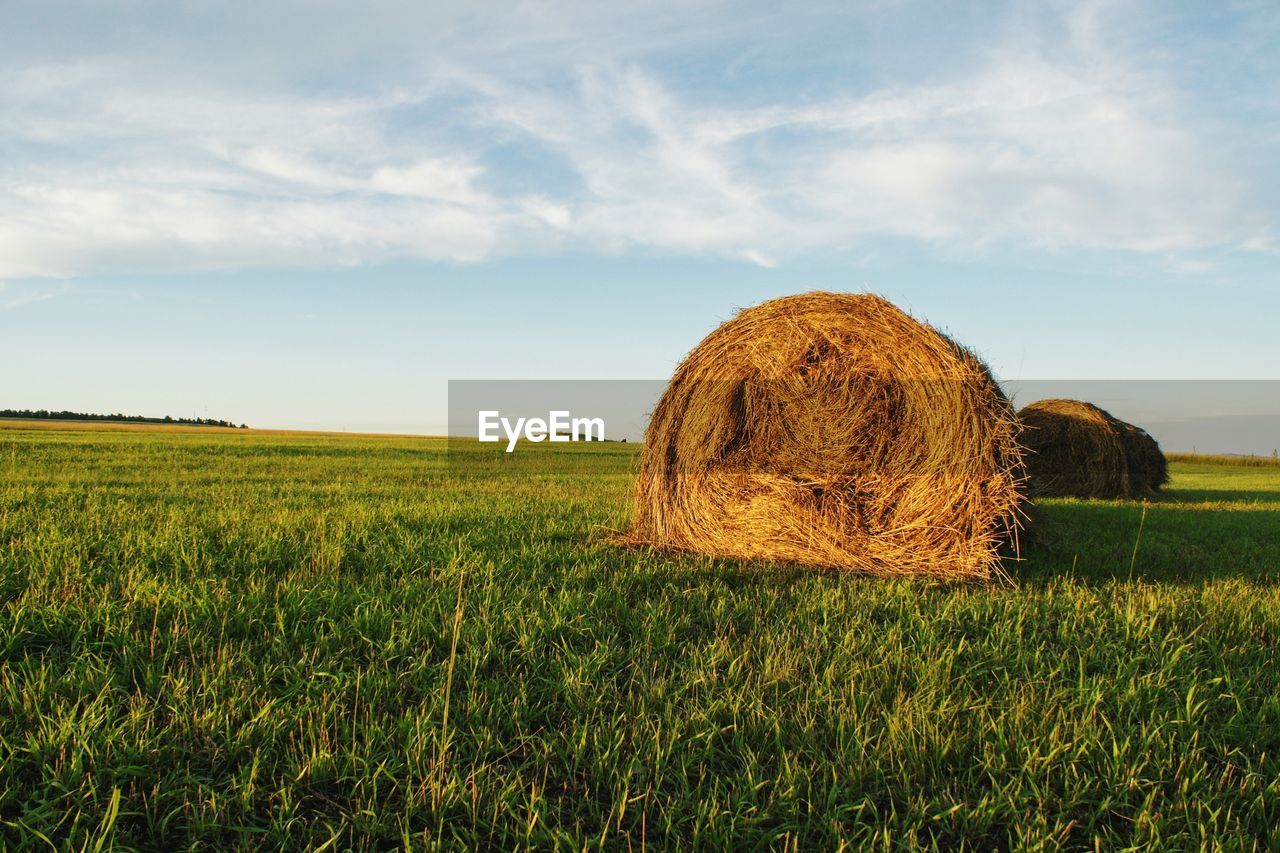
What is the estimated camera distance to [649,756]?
8.26ft

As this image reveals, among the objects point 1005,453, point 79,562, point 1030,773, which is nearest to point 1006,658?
point 1030,773

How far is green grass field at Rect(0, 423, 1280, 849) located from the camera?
2.27m

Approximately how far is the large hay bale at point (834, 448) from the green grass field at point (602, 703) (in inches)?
21.0

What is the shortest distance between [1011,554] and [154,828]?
239 inches

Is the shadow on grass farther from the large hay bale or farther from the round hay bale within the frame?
the round hay bale

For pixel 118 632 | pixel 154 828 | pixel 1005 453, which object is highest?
pixel 1005 453

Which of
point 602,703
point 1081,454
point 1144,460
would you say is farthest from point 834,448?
point 1144,460

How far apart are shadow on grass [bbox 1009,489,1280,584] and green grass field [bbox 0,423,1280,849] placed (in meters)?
0.56

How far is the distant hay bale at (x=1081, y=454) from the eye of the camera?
14.3m

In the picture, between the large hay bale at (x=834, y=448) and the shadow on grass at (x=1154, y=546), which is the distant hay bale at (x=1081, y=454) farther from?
the large hay bale at (x=834, y=448)

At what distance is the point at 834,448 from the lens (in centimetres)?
621

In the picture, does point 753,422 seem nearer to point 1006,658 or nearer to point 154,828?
point 1006,658

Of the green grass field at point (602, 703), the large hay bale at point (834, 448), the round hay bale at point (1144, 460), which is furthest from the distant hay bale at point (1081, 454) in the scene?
the green grass field at point (602, 703)

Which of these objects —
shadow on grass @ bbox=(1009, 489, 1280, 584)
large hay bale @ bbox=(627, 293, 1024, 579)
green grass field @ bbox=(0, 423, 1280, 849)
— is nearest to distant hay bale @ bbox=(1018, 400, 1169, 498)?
shadow on grass @ bbox=(1009, 489, 1280, 584)
